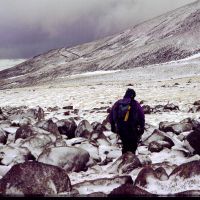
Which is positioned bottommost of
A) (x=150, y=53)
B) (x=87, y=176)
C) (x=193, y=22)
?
(x=87, y=176)

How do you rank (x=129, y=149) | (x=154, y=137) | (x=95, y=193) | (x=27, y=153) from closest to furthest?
1. (x=95, y=193)
2. (x=27, y=153)
3. (x=129, y=149)
4. (x=154, y=137)

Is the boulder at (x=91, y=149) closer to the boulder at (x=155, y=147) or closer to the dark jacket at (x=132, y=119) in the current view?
the dark jacket at (x=132, y=119)

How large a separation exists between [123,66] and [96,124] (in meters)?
112

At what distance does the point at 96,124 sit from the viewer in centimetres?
1669

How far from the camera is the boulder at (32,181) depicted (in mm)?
7676

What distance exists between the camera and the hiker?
11.6 m

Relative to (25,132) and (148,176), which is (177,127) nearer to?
(25,132)

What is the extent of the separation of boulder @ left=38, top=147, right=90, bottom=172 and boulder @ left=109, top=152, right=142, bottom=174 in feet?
2.40

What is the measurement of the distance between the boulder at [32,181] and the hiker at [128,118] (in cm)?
396

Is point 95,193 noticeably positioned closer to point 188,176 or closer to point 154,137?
point 188,176

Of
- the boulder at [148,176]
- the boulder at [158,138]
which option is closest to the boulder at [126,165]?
the boulder at [148,176]

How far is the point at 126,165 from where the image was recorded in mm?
10219

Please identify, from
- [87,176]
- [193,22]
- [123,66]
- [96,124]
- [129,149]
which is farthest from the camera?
[193,22]

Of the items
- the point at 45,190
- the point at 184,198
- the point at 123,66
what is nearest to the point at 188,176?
the point at 184,198
